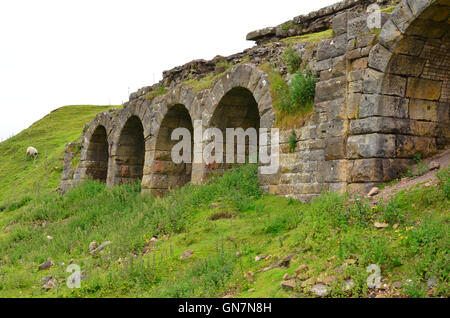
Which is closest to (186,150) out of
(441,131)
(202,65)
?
(202,65)

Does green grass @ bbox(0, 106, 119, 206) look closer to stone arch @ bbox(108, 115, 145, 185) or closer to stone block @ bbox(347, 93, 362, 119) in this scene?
stone arch @ bbox(108, 115, 145, 185)

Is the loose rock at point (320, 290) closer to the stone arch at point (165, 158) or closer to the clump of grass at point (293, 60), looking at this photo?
the clump of grass at point (293, 60)

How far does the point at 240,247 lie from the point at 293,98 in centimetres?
267

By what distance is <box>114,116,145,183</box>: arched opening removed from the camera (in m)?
13.7

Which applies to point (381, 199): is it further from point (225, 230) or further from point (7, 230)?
point (7, 230)

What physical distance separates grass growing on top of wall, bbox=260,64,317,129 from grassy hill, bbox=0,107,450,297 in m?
1.30

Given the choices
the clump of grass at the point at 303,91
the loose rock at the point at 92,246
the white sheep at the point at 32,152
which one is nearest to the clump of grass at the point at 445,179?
the clump of grass at the point at 303,91

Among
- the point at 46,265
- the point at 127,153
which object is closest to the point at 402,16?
the point at 46,265

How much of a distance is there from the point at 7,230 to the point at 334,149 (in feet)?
30.0

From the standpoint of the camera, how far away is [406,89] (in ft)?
21.6

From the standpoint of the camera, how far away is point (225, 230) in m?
7.22

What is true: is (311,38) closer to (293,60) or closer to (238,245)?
(293,60)

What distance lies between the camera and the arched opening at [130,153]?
45.0 feet

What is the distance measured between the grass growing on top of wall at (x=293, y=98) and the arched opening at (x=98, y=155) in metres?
8.63
